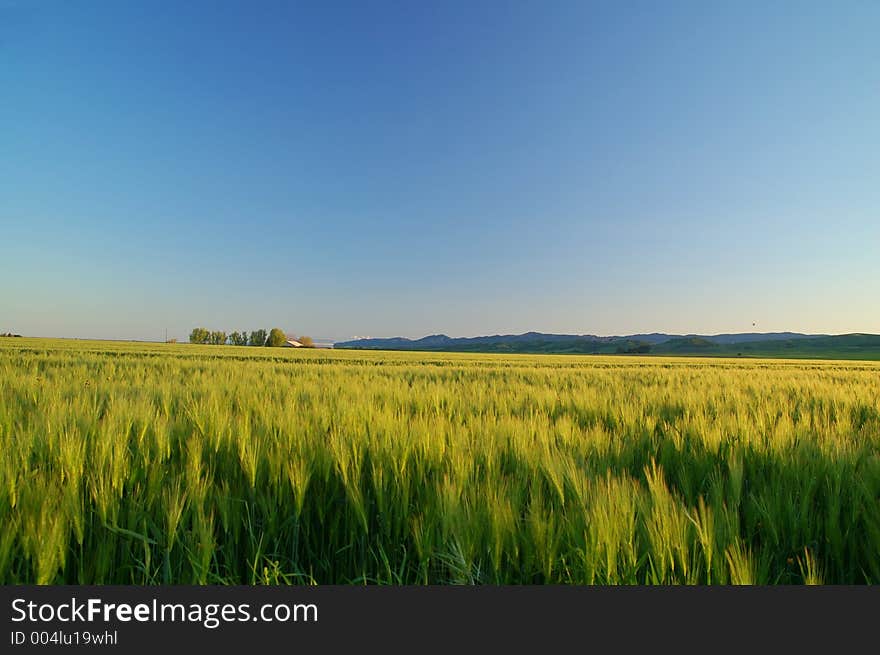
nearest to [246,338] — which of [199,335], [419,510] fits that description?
[199,335]

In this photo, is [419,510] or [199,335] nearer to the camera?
[419,510]

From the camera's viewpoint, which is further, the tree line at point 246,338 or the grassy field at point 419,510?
the tree line at point 246,338

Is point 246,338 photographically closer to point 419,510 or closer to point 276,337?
point 276,337

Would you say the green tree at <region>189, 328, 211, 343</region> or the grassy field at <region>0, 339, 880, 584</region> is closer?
the grassy field at <region>0, 339, 880, 584</region>

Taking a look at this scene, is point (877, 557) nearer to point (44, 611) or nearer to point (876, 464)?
point (876, 464)

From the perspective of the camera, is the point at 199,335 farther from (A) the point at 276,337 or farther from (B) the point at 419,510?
(B) the point at 419,510

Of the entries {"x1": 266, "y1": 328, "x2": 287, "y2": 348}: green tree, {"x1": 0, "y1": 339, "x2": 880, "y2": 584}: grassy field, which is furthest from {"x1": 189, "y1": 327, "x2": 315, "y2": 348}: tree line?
{"x1": 0, "y1": 339, "x2": 880, "y2": 584}: grassy field

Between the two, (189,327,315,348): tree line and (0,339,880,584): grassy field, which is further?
(189,327,315,348): tree line

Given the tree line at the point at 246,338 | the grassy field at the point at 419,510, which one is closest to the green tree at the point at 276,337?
the tree line at the point at 246,338

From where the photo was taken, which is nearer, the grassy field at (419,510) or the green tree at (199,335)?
the grassy field at (419,510)

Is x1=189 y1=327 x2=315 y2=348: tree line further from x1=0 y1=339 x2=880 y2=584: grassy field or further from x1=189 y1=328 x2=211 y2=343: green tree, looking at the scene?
x1=0 y1=339 x2=880 y2=584: grassy field

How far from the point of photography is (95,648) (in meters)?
1.03

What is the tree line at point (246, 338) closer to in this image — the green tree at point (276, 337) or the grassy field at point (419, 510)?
the green tree at point (276, 337)

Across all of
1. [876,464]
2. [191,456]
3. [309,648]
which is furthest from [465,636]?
[876,464]
